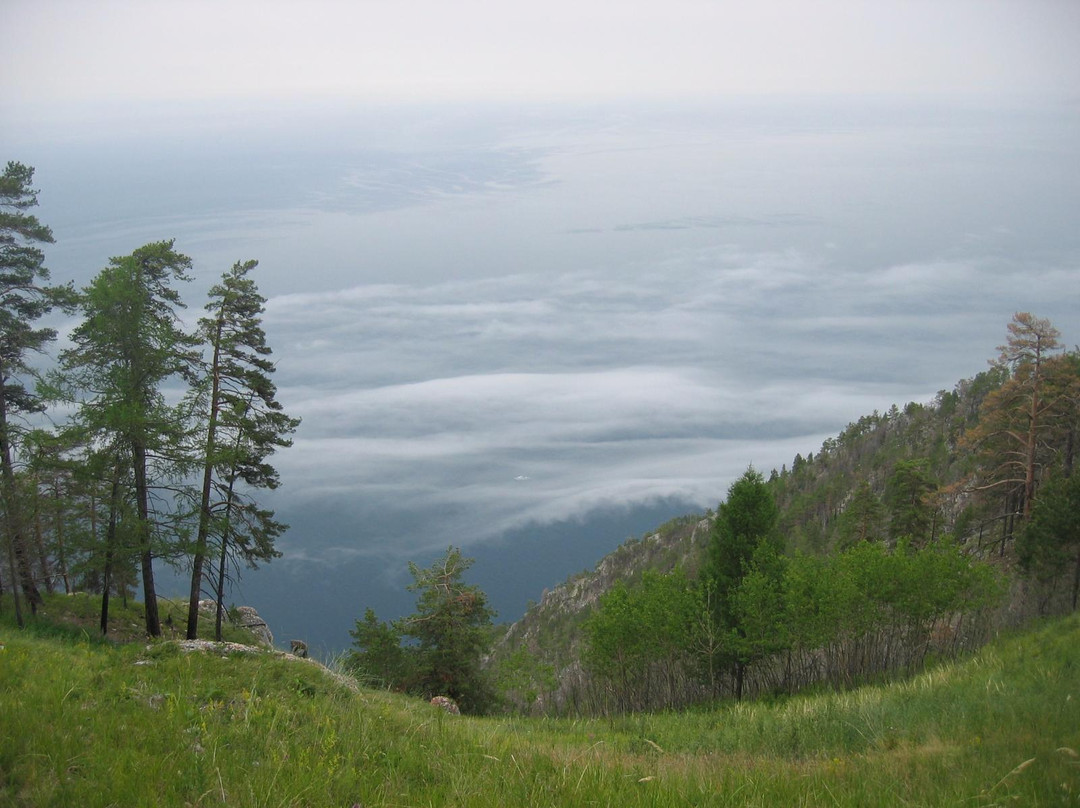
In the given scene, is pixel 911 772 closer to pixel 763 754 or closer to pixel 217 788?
pixel 763 754

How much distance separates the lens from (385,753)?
680cm

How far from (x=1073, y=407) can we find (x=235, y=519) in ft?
115

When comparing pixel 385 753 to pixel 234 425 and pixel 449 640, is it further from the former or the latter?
pixel 234 425

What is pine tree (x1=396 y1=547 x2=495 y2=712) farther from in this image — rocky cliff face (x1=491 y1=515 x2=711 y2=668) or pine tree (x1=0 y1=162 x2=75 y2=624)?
rocky cliff face (x1=491 y1=515 x2=711 y2=668)

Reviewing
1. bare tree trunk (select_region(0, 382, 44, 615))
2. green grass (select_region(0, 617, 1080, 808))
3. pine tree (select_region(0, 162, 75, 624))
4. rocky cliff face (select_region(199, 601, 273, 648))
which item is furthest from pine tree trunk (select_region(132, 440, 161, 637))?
green grass (select_region(0, 617, 1080, 808))

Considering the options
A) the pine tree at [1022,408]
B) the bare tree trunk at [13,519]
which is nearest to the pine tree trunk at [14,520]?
the bare tree trunk at [13,519]

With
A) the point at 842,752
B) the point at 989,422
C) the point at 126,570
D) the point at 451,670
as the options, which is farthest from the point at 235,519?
the point at 989,422

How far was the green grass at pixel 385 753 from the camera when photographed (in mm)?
5508

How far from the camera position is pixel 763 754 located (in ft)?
28.8

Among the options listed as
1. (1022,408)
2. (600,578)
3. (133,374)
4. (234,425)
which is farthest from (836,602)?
(600,578)

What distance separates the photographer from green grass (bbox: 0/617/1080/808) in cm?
551

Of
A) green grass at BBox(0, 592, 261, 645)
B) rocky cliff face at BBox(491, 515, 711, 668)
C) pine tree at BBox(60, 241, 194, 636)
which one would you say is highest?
pine tree at BBox(60, 241, 194, 636)

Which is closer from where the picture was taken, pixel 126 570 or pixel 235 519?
pixel 126 570

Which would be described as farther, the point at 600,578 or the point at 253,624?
the point at 600,578
